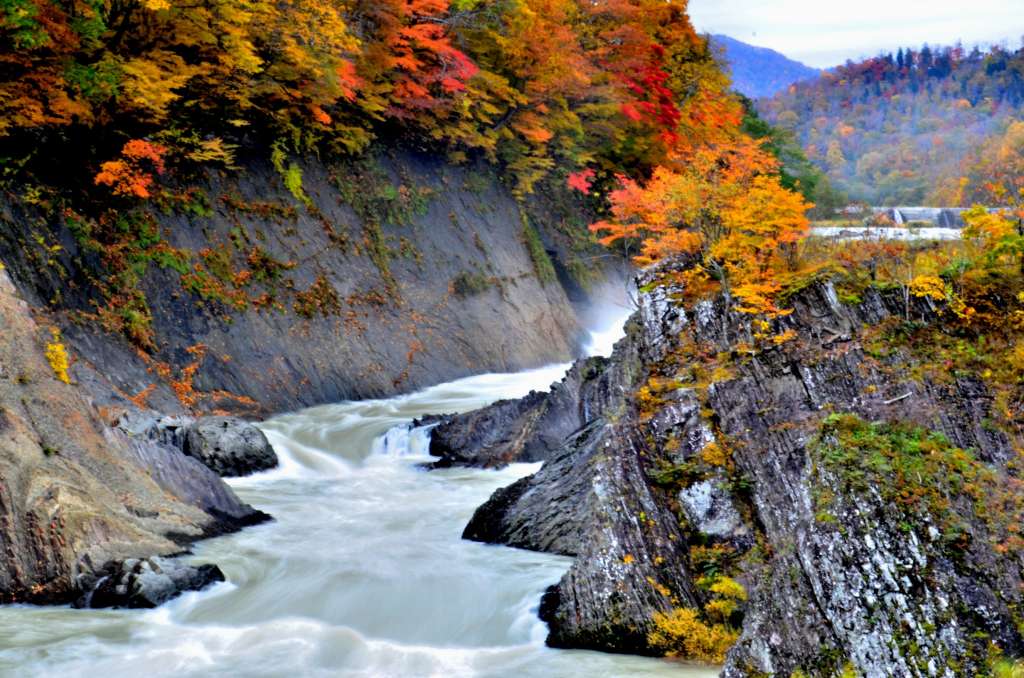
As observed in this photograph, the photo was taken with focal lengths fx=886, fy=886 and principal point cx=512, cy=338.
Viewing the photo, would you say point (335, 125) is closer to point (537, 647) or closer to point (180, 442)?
point (180, 442)

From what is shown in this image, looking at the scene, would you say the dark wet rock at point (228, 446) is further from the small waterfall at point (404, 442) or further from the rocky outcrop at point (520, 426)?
the rocky outcrop at point (520, 426)

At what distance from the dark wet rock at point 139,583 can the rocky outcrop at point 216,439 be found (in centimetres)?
372

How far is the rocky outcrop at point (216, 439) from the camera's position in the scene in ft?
43.5

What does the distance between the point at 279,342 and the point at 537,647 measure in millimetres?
11521

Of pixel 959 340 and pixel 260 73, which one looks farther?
pixel 260 73

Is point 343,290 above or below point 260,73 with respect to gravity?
below

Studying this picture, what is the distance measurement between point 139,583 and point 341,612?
209 centimetres

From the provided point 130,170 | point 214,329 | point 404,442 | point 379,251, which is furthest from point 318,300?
point 404,442

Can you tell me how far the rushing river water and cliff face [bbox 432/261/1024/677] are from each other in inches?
20.7

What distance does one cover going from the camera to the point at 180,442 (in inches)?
535

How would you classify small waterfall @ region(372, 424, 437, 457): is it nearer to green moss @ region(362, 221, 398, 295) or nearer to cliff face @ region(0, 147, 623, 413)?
cliff face @ region(0, 147, 623, 413)

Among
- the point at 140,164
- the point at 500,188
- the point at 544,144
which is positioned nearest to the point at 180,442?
the point at 140,164

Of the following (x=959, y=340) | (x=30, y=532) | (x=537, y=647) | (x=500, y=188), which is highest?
(x=500, y=188)

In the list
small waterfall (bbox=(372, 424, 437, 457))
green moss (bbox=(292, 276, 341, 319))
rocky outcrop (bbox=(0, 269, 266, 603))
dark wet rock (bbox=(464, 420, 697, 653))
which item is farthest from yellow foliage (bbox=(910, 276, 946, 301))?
green moss (bbox=(292, 276, 341, 319))
